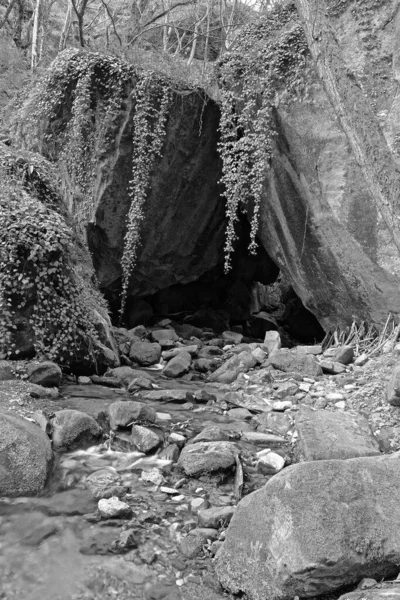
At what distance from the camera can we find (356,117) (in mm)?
2934

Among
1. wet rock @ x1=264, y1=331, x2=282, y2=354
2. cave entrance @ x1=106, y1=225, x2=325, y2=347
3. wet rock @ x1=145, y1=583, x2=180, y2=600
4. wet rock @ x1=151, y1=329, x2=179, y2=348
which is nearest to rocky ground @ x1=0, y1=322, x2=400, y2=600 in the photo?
wet rock @ x1=145, y1=583, x2=180, y2=600

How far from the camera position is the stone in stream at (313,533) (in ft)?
7.13

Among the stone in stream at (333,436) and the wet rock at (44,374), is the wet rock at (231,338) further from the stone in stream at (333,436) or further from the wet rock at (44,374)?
the stone in stream at (333,436)

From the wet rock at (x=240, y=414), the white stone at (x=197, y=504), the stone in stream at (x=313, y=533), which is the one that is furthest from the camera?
the wet rock at (x=240, y=414)

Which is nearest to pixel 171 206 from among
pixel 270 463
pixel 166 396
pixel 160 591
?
pixel 166 396

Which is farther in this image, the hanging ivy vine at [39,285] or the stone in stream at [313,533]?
the hanging ivy vine at [39,285]

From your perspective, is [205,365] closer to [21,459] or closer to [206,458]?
[206,458]

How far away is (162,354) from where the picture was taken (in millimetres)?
7332

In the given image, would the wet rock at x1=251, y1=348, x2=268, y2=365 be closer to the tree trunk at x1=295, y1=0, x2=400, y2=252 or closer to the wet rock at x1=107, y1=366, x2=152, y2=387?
the wet rock at x1=107, y1=366, x2=152, y2=387

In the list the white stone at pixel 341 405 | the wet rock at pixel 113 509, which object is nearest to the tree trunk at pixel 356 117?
the wet rock at pixel 113 509

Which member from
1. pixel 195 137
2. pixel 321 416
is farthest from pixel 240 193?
pixel 321 416

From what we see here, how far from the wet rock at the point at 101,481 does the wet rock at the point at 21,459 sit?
0.31 metres

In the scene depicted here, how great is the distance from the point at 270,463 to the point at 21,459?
5.71 feet

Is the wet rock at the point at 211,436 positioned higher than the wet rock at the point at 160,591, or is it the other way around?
the wet rock at the point at 211,436
